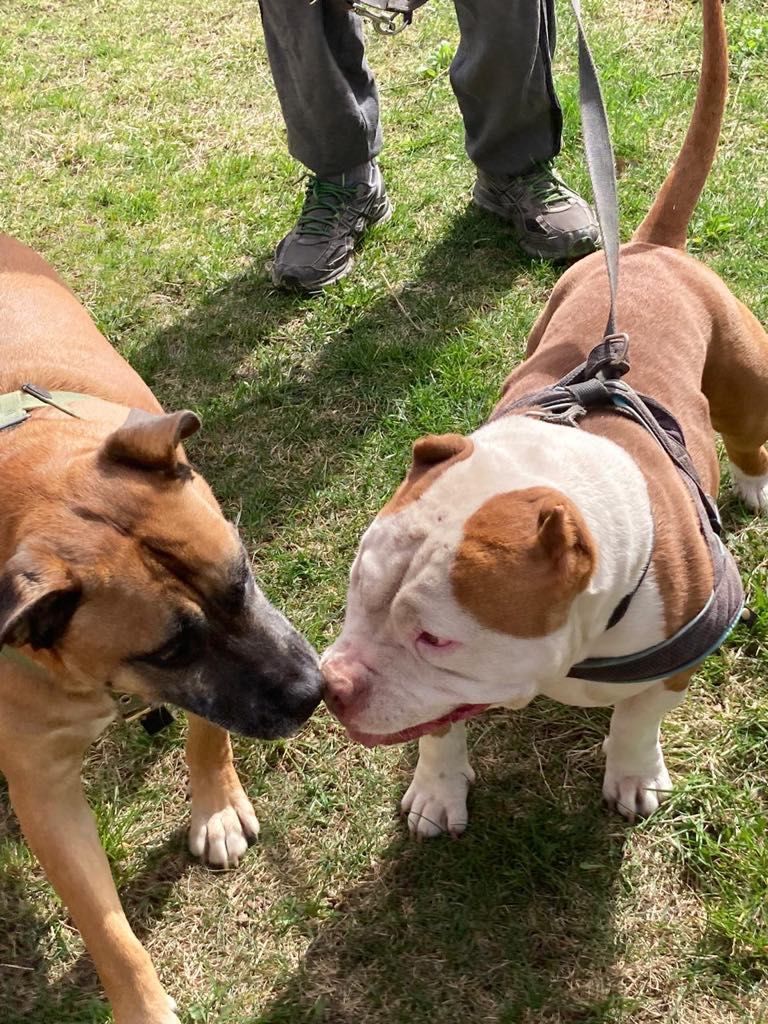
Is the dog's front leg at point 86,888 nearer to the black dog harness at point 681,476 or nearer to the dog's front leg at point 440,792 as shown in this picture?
the dog's front leg at point 440,792

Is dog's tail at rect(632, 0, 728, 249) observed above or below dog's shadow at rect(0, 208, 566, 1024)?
above

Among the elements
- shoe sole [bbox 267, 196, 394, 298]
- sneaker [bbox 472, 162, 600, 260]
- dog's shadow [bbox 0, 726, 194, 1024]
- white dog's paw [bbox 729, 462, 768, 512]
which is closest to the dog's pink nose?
dog's shadow [bbox 0, 726, 194, 1024]

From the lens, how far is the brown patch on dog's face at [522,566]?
A: 205 cm

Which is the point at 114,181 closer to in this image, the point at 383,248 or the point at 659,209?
the point at 383,248

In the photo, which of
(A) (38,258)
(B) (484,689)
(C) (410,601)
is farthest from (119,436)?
(A) (38,258)

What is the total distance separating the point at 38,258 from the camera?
3.67 m

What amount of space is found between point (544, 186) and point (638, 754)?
292cm

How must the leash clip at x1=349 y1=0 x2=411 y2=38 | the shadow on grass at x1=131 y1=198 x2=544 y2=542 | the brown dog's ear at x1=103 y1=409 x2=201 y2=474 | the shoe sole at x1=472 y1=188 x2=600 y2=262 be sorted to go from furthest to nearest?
1. the shoe sole at x1=472 y1=188 x2=600 y2=262
2. the shadow on grass at x1=131 y1=198 x2=544 y2=542
3. the leash clip at x1=349 y1=0 x2=411 y2=38
4. the brown dog's ear at x1=103 y1=409 x2=201 y2=474

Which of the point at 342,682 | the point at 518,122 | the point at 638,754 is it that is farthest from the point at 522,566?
the point at 518,122

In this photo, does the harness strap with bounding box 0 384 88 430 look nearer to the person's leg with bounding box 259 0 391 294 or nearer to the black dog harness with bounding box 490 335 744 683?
the black dog harness with bounding box 490 335 744 683

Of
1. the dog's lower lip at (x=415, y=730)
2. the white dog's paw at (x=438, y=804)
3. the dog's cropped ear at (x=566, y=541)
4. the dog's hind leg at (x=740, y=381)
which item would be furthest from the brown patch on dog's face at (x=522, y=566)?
the dog's hind leg at (x=740, y=381)

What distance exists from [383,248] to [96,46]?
3.27m

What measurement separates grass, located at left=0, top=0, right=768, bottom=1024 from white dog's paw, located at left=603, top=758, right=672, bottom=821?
0.05 meters

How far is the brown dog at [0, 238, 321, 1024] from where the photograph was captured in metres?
2.29
